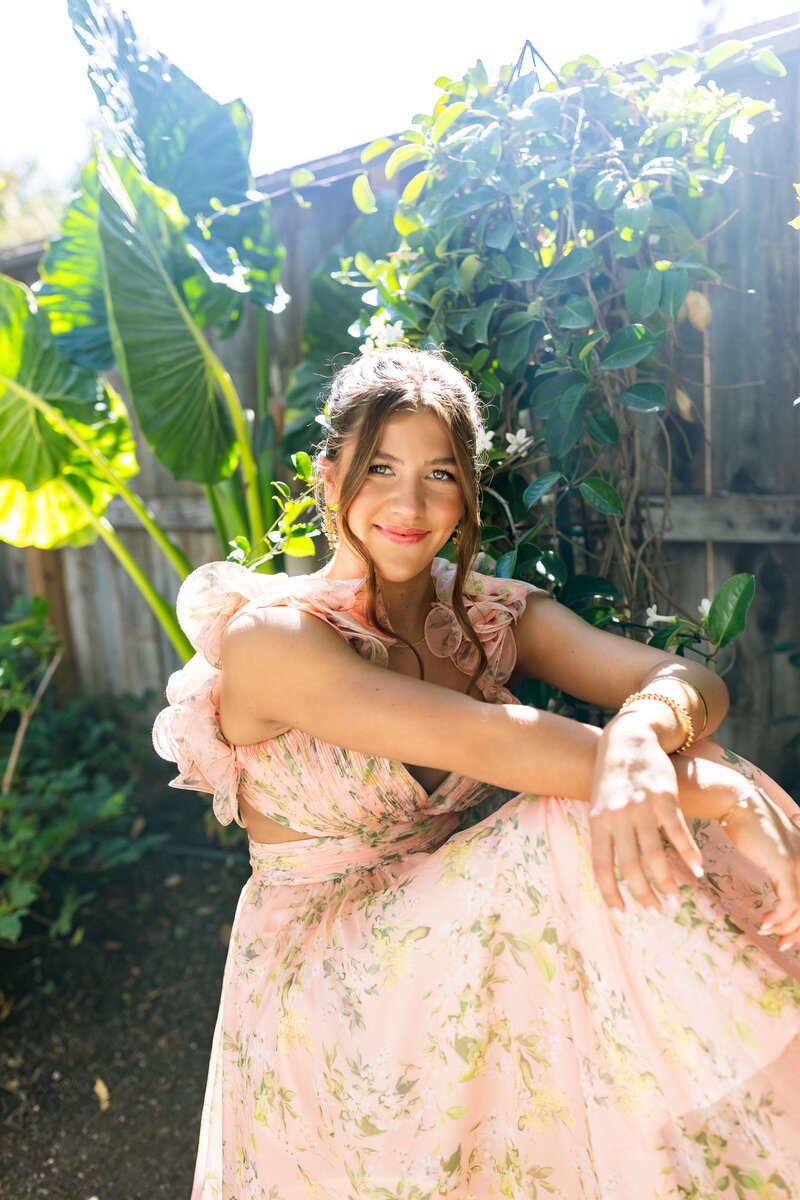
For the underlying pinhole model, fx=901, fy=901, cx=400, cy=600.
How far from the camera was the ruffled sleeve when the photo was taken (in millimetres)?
1395

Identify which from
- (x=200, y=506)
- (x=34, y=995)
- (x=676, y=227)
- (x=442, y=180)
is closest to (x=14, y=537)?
(x=200, y=506)

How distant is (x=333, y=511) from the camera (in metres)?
1.52

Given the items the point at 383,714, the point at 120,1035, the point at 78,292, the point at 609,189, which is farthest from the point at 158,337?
the point at 120,1035

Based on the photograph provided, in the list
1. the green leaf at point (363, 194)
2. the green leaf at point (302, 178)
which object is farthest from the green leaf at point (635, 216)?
the green leaf at point (302, 178)

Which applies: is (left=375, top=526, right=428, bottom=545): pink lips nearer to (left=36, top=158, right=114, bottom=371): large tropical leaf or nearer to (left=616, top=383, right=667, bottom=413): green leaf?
(left=616, top=383, right=667, bottom=413): green leaf

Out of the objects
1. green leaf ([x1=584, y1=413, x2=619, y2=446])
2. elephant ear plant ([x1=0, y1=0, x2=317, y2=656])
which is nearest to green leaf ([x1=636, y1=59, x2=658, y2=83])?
green leaf ([x1=584, y1=413, x2=619, y2=446])

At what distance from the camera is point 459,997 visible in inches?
44.9

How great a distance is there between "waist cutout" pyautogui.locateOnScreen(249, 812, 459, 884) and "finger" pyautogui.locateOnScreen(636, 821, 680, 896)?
19.8 inches

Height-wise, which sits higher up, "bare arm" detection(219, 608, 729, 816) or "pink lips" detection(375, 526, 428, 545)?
"pink lips" detection(375, 526, 428, 545)

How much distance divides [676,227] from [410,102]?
98cm

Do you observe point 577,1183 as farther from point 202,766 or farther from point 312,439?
point 312,439

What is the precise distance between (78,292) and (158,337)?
431 mm

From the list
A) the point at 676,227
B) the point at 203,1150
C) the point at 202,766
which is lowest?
the point at 203,1150

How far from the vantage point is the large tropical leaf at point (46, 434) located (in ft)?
8.38
